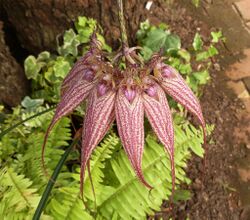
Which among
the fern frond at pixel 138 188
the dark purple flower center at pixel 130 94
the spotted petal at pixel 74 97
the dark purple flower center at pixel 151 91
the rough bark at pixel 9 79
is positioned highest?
the rough bark at pixel 9 79

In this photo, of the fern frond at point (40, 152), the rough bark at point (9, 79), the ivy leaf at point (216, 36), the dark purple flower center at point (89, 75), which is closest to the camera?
the dark purple flower center at point (89, 75)

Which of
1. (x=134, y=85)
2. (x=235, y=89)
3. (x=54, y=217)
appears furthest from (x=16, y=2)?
(x=134, y=85)

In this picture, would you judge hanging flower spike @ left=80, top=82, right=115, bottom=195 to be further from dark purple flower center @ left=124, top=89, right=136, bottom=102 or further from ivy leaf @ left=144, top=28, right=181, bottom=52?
ivy leaf @ left=144, top=28, right=181, bottom=52

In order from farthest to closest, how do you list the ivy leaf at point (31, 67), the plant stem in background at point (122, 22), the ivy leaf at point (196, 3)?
1. the ivy leaf at point (196, 3)
2. the ivy leaf at point (31, 67)
3. the plant stem in background at point (122, 22)

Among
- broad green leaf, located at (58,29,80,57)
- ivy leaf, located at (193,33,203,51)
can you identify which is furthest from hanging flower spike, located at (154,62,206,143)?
ivy leaf, located at (193,33,203,51)

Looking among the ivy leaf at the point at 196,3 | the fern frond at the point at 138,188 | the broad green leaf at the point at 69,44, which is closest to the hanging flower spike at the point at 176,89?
the fern frond at the point at 138,188

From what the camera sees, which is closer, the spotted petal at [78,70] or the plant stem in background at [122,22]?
the plant stem in background at [122,22]

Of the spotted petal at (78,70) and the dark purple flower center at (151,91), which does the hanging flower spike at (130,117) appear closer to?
the dark purple flower center at (151,91)

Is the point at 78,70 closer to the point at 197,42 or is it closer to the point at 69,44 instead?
the point at 69,44
